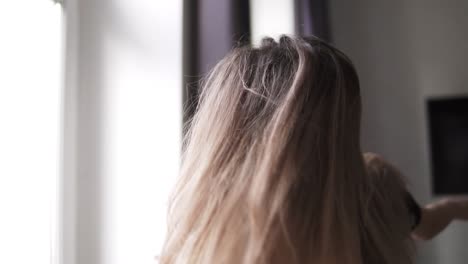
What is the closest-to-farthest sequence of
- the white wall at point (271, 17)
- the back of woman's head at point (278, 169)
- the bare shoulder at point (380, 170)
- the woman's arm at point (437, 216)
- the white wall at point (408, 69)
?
the back of woman's head at point (278, 169)
the bare shoulder at point (380, 170)
the woman's arm at point (437, 216)
the white wall at point (271, 17)
the white wall at point (408, 69)

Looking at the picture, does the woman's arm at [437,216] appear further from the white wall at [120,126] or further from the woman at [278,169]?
the white wall at [120,126]

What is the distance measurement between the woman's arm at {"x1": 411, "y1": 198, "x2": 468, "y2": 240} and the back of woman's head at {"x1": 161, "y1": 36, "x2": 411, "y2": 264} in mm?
→ 294

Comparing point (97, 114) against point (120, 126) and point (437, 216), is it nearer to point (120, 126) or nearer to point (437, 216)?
point (120, 126)

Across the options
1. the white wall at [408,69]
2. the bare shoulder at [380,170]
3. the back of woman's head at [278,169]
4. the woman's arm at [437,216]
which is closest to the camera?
the back of woman's head at [278,169]

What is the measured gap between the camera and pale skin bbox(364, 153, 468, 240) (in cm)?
70

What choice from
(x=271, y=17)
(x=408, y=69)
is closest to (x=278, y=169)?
(x=271, y=17)

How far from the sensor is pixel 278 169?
1.40ft

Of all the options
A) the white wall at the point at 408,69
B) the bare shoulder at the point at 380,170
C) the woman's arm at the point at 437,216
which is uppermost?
the white wall at the point at 408,69

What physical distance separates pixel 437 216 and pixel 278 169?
0.54m

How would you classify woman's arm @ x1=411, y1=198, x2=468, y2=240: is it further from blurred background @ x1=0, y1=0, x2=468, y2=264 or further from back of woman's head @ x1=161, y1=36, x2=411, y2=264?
blurred background @ x1=0, y1=0, x2=468, y2=264

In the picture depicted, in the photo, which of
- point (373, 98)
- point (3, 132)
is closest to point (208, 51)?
point (3, 132)

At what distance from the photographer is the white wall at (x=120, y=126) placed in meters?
0.80

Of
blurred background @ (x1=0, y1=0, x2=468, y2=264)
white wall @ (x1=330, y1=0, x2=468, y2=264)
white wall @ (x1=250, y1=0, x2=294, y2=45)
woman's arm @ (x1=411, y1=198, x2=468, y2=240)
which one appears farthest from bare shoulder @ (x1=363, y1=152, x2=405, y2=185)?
white wall @ (x1=330, y1=0, x2=468, y2=264)

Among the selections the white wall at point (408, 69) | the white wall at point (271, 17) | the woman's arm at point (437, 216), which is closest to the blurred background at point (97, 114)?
the white wall at point (271, 17)
